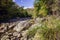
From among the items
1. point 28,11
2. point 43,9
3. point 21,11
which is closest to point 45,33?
point 43,9

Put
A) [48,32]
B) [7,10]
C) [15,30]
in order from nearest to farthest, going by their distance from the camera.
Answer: [48,32]
[15,30]
[7,10]

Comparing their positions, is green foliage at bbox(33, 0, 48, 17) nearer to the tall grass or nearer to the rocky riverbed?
the rocky riverbed

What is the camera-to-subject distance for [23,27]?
834 cm

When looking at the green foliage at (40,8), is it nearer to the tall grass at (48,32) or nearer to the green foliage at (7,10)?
the green foliage at (7,10)

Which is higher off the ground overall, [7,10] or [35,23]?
[35,23]

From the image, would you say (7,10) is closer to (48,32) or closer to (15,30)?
(15,30)

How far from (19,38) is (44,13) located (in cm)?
482

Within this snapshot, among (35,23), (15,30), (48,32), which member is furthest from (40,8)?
(48,32)

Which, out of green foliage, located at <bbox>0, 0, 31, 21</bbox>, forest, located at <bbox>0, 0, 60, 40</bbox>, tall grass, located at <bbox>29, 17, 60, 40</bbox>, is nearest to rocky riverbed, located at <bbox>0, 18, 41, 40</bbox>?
forest, located at <bbox>0, 0, 60, 40</bbox>

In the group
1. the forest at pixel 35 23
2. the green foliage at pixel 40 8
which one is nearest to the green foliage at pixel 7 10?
the forest at pixel 35 23

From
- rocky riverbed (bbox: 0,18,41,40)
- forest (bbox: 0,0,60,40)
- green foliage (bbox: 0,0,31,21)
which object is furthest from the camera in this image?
green foliage (bbox: 0,0,31,21)

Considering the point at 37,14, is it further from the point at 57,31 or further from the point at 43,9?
the point at 57,31

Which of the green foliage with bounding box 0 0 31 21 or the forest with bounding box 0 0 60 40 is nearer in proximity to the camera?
Result: the forest with bounding box 0 0 60 40

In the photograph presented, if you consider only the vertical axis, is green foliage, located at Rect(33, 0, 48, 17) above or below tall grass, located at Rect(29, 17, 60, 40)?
below
